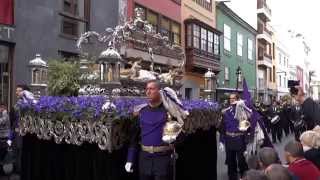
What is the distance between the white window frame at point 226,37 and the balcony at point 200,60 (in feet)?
16.8

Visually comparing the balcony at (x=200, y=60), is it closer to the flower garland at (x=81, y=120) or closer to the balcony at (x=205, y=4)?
the balcony at (x=205, y=4)

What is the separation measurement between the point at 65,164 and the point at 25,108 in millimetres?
1273

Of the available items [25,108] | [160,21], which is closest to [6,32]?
[25,108]

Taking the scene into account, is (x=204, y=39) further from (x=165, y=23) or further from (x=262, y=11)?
(x=262, y=11)

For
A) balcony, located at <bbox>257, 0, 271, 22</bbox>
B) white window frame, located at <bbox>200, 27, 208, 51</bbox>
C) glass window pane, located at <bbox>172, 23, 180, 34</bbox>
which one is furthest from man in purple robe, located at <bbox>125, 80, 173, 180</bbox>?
balcony, located at <bbox>257, 0, 271, 22</bbox>

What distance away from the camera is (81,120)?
7.36 meters

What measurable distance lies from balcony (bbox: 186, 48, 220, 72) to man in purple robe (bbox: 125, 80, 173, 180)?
25.4m

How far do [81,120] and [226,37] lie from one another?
35869 mm

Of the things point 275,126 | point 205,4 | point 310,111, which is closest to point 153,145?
point 310,111

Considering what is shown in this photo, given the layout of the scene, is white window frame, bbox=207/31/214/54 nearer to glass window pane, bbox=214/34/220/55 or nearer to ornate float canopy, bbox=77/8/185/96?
glass window pane, bbox=214/34/220/55

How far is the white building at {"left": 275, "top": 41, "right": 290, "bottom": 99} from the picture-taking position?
67625mm

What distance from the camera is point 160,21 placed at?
28484 mm

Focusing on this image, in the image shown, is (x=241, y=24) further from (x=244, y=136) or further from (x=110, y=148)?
(x=110, y=148)

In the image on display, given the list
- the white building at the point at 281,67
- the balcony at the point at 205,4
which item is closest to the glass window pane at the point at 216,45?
the balcony at the point at 205,4
